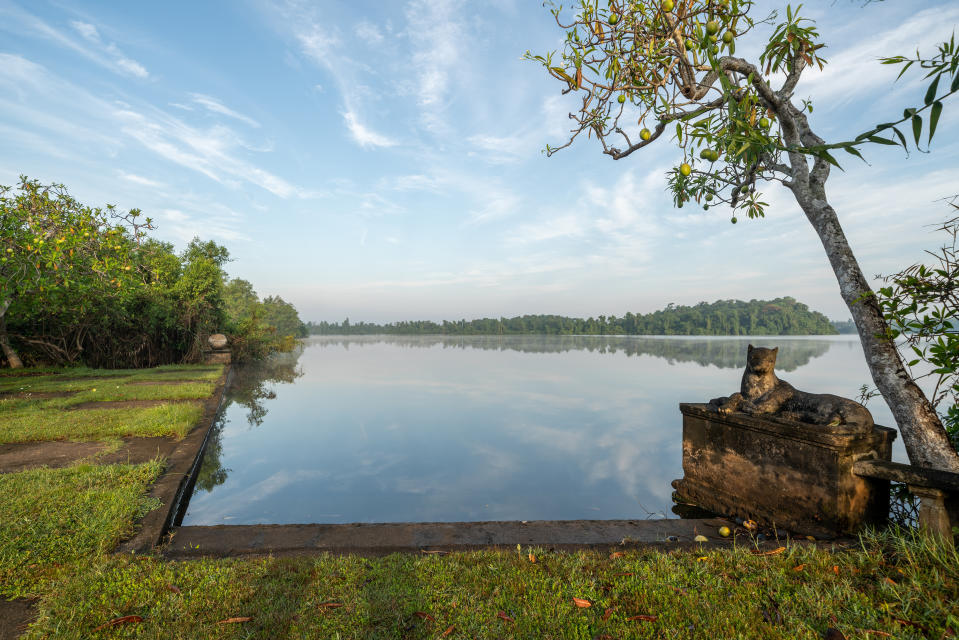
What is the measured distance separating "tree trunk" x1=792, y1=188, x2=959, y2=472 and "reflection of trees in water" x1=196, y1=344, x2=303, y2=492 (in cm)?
695

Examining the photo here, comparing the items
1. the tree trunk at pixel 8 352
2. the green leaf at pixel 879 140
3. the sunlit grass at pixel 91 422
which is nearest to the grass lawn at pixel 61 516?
the sunlit grass at pixel 91 422

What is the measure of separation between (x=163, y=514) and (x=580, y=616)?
137 inches

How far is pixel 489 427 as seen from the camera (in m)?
8.12

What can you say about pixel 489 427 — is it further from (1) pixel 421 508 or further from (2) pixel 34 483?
(2) pixel 34 483

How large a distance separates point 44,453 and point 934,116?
321 inches

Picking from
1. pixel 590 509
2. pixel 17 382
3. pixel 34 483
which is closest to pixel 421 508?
pixel 590 509

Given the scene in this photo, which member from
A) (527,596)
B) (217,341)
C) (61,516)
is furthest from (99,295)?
(527,596)

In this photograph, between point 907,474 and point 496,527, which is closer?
point 907,474

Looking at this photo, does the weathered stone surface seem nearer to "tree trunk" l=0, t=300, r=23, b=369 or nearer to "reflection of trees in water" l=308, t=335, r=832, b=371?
"tree trunk" l=0, t=300, r=23, b=369

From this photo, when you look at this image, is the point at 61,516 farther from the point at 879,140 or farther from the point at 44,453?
the point at 879,140

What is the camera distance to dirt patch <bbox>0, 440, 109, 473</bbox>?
4.46m

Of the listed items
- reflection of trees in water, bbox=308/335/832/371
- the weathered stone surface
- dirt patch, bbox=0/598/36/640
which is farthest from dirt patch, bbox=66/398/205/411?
reflection of trees in water, bbox=308/335/832/371

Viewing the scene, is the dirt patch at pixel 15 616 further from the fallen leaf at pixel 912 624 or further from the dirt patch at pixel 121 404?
the dirt patch at pixel 121 404

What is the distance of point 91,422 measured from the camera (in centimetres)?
639
